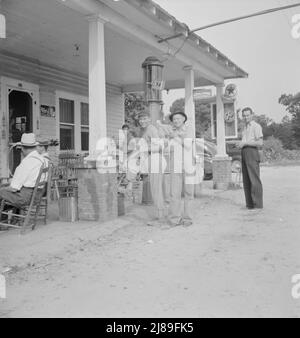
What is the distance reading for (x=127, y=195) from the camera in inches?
404

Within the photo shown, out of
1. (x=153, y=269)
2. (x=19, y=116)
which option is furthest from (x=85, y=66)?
(x=153, y=269)

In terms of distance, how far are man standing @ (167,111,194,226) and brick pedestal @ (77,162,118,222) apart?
3.21 feet

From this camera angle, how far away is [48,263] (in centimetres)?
459

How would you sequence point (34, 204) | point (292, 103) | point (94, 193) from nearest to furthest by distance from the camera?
1. point (34, 204)
2. point (94, 193)
3. point (292, 103)

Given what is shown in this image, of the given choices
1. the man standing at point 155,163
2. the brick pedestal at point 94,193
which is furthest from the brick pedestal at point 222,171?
the brick pedestal at point 94,193

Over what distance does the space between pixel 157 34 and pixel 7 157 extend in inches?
166

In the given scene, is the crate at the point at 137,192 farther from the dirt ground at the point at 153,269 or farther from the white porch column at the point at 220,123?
the white porch column at the point at 220,123

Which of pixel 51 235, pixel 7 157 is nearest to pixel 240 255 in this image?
pixel 51 235

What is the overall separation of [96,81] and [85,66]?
458 centimetres

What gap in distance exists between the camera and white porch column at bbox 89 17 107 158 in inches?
259

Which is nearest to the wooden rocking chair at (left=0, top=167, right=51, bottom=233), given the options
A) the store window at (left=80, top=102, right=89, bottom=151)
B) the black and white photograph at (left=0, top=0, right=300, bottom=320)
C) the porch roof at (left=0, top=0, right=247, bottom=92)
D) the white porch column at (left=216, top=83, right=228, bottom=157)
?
the black and white photograph at (left=0, top=0, right=300, bottom=320)

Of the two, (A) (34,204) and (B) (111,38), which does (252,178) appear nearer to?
(B) (111,38)

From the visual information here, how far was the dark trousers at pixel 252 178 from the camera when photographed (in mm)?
8062
